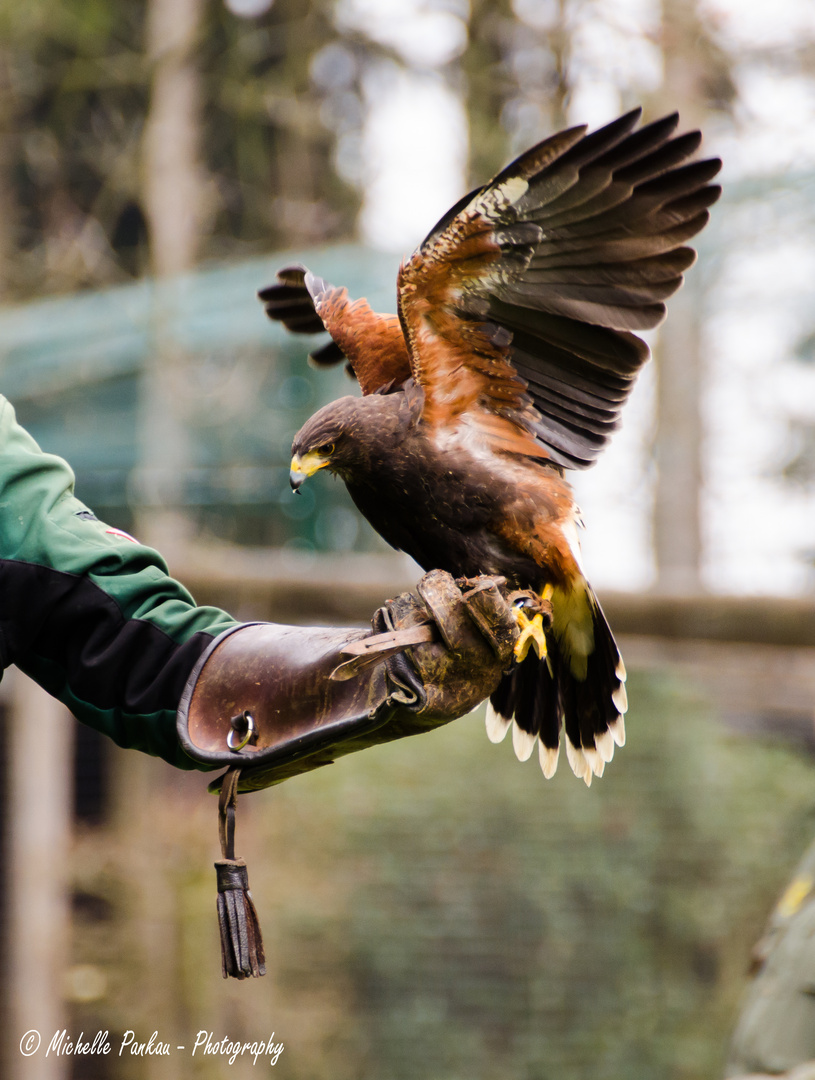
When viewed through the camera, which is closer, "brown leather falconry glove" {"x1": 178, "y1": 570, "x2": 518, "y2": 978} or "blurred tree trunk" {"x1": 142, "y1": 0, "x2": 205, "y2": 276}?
"brown leather falconry glove" {"x1": 178, "y1": 570, "x2": 518, "y2": 978}

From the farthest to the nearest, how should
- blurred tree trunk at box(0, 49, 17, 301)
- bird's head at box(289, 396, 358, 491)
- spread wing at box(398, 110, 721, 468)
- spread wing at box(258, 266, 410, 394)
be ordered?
blurred tree trunk at box(0, 49, 17, 301) < spread wing at box(258, 266, 410, 394) < bird's head at box(289, 396, 358, 491) < spread wing at box(398, 110, 721, 468)

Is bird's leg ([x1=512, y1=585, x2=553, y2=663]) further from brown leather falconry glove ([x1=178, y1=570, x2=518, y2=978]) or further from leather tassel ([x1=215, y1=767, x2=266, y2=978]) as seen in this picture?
leather tassel ([x1=215, y1=767, x2=266, y2=978])

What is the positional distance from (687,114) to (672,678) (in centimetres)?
246

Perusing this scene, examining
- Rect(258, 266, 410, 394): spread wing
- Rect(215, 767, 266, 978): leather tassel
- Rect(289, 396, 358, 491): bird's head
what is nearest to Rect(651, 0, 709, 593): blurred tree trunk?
Rect(258, 266, 410, 394): spread wing

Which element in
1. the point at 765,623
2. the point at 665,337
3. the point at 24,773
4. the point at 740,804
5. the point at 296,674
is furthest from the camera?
the point at 665,337

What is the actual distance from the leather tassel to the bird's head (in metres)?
0.73

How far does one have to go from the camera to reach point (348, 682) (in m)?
1.31

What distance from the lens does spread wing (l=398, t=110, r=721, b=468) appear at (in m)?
1.68

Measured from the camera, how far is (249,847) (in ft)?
14.3

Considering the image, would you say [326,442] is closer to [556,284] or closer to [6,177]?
[556,284]

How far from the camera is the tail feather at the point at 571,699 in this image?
1.93m

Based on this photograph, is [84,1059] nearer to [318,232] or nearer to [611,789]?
[611,789]

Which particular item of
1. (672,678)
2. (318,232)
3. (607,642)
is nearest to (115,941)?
(672,678)

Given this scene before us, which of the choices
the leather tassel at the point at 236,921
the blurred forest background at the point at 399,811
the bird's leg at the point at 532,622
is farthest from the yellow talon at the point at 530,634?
the blurred forest background at the point at 399,811
